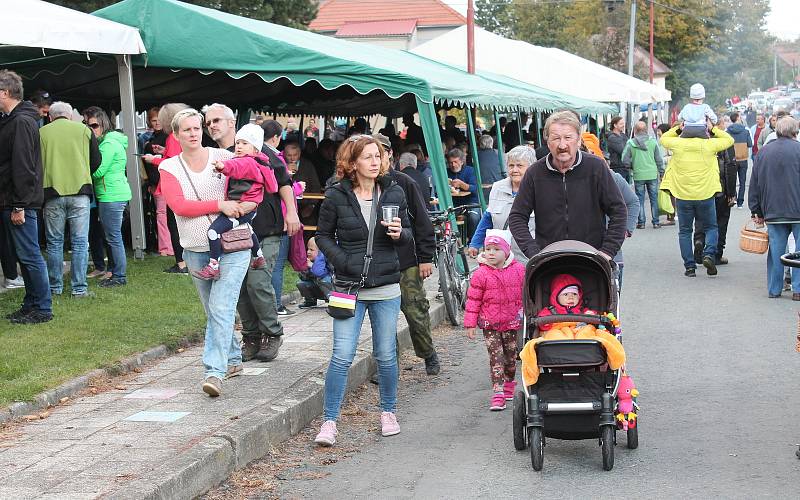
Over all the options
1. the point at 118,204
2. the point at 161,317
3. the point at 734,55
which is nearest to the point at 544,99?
the point at 118,204

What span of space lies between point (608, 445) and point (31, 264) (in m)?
5.56

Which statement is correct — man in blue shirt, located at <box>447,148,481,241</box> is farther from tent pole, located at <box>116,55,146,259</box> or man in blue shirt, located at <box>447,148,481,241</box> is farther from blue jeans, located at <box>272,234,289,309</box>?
blue jeans, located at <box>272,234,289,309</box>

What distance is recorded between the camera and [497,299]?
7.48 meters

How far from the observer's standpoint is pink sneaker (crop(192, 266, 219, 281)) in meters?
7.01

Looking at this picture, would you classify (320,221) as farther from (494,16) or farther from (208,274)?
(494,16)

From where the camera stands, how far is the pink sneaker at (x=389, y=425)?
6805 millimetres

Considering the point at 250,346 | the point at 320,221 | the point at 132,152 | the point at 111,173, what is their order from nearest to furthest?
1. the point at 320,221
2. the point at 250,346
3. the point at 111,173
4. the point at 132,152

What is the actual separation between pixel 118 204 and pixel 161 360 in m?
3.70

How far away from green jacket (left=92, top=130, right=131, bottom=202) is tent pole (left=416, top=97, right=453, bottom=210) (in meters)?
3.54

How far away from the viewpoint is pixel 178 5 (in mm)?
12766

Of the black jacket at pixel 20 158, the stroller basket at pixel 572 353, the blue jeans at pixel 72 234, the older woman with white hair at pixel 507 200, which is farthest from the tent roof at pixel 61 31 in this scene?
the stroller basket at pixel 572 353

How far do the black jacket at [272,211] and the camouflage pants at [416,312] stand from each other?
42.5 inches

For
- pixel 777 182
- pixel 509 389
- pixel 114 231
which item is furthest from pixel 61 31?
pixel 777 182

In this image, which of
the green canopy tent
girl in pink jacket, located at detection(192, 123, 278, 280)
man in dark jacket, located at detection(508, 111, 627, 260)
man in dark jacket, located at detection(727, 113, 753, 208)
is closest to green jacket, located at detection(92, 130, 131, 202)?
the green canopy tent
